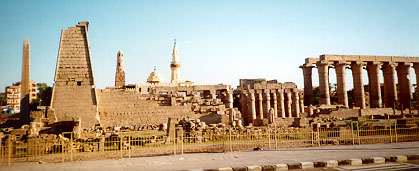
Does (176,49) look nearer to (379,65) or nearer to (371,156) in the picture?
(379,65)

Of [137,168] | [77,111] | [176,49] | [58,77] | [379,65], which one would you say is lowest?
[137,168]

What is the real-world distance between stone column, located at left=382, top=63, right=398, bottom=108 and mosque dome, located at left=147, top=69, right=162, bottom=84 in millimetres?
32106

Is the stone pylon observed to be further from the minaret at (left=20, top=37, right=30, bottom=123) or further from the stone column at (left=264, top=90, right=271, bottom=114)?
the stone column at (left=264, top=90, right=271, bottom=114)

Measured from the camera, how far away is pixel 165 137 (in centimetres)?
1616

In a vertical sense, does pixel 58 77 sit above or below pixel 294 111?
above

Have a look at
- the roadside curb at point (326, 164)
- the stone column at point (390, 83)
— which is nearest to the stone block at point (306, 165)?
the roadside curb at point (326, 164)

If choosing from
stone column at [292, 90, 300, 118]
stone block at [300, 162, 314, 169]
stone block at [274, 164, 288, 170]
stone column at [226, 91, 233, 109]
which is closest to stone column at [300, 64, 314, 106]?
stone column at [292, 90, 300, 118]

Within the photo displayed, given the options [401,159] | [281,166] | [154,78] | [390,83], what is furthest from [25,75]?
[390,83]

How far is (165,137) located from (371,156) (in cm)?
960

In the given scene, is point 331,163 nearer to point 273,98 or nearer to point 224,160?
point 224,160

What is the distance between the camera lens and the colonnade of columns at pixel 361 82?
2988cm

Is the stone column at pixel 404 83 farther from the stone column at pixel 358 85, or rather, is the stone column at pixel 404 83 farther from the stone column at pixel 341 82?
the stone column at pixel 341 82

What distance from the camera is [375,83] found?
3206cm

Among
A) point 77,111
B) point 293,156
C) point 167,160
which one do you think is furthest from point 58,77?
point 293,156
